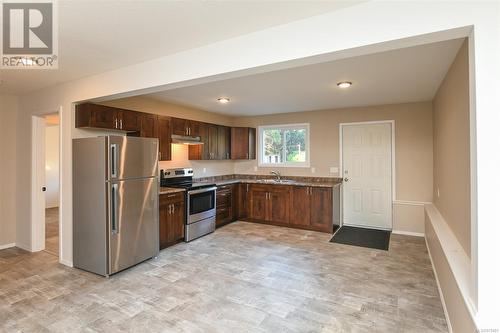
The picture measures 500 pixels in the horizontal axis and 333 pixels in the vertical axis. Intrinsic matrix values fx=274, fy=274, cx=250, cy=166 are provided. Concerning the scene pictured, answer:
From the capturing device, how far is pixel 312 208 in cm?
525

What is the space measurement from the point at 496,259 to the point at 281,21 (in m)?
2.00

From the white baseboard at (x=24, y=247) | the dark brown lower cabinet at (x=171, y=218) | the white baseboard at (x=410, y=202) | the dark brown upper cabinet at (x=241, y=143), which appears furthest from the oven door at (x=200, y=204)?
the white baseboard at (x=410, y=202)

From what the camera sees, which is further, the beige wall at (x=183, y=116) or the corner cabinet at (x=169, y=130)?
the beige wall at (x=183, y=116)

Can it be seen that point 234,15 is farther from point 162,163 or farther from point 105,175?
point 162,163

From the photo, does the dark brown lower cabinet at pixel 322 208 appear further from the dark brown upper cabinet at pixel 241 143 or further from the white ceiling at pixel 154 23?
the white ceiling at pixel 154 23

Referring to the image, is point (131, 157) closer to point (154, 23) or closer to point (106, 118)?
point (106, 118)

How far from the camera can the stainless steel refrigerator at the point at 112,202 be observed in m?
3.28

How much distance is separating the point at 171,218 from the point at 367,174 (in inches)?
150

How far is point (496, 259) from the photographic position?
4.78 ft

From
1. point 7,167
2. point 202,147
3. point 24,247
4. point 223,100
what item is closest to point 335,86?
point 223,100

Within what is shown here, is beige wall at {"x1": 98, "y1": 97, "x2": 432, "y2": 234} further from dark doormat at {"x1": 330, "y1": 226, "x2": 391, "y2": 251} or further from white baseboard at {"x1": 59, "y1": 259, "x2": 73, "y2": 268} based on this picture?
white baseboard at {"x1": 59, "y1": 259, "x2": 73, "y2": 268}

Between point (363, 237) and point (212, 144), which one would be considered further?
point (212, 144)

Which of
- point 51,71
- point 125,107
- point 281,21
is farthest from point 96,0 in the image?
point 125,107

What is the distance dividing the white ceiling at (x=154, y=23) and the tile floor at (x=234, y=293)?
→ 2446 mm
